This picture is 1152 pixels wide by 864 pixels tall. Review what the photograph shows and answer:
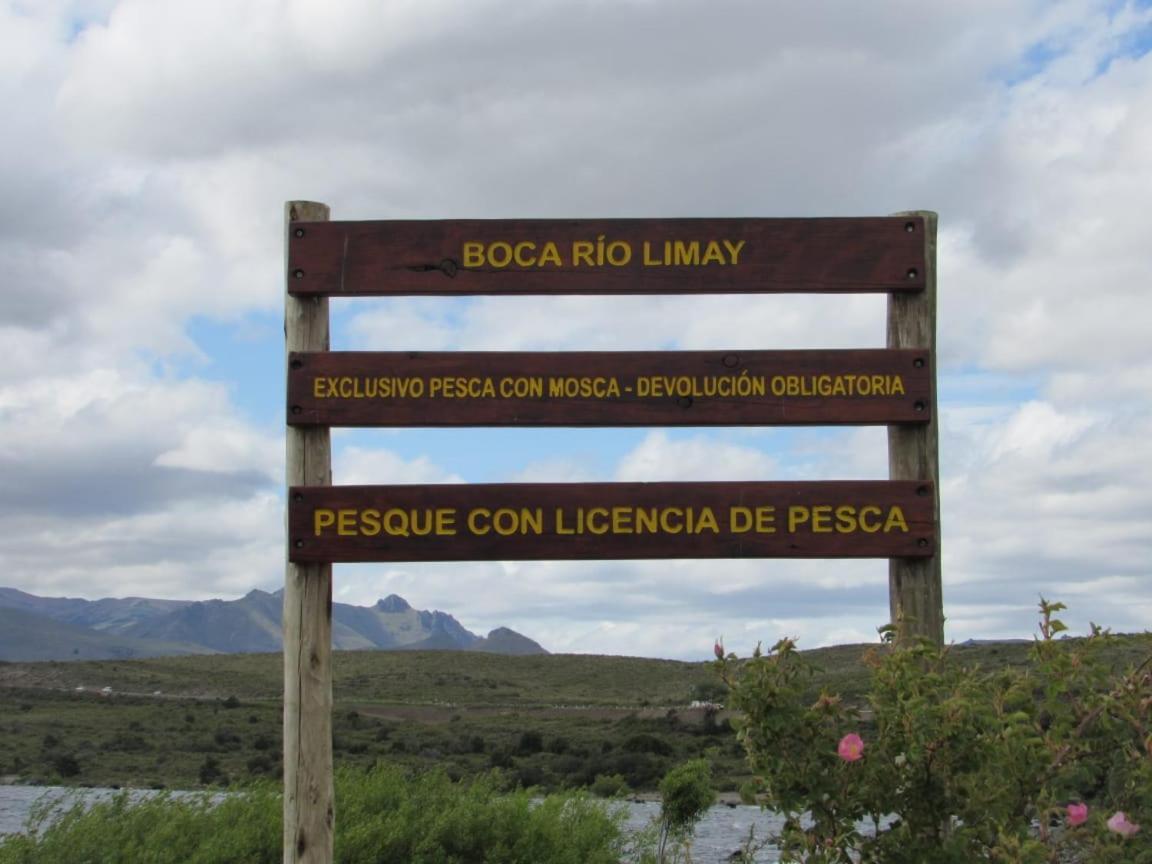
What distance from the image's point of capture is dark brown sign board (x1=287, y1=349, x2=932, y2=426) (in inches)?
292

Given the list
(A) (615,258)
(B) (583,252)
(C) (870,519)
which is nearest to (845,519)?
(C) (870,519)

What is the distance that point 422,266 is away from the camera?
767 cm

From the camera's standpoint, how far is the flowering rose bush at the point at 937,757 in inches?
209

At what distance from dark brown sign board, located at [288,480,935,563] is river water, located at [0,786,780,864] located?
15.8 feet

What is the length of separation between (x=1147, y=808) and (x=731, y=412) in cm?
289

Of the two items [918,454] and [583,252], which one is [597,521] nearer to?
[583,252]

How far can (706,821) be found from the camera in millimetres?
15781

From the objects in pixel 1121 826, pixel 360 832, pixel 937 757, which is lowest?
pixel 360 832

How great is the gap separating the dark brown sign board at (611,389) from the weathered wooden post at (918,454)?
139 millimetres

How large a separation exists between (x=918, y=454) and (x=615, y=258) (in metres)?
1.98

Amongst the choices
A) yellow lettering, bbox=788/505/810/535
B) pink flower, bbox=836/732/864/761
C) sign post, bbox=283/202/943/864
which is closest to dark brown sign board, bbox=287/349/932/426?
sign post, bbox=283/202/943/864

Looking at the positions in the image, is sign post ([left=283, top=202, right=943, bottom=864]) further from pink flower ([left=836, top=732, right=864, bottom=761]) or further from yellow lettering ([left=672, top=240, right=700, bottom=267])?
pink flower ([left=836, top=732, right=864, bottom=761])

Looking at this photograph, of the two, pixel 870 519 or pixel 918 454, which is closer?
pixel 870 519

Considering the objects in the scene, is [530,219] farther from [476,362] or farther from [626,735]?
[626,735]
